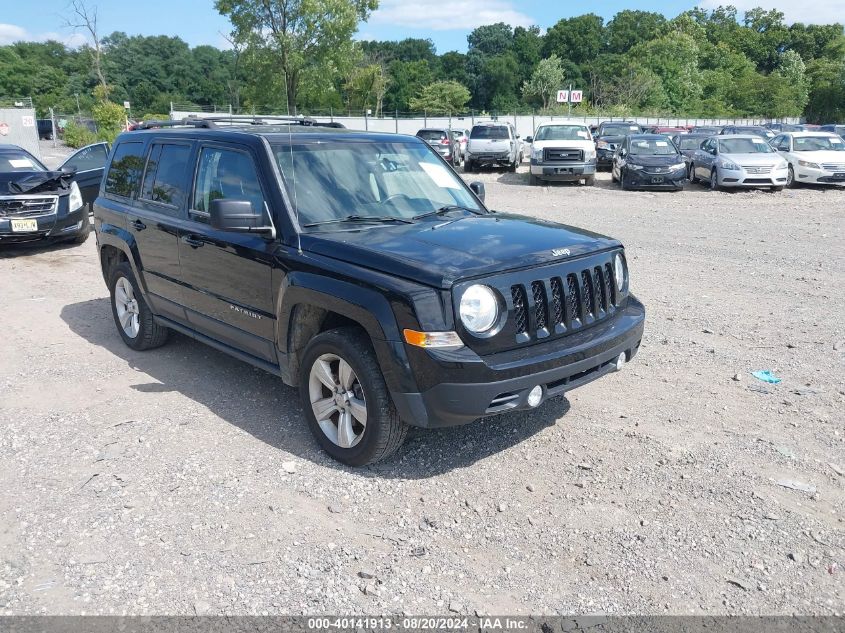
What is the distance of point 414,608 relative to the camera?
3.04 m

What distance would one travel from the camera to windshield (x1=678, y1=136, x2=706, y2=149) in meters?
24.8

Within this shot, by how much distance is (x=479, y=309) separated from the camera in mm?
3703

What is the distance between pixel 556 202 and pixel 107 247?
13.2 meters

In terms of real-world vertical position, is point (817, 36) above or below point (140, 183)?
above

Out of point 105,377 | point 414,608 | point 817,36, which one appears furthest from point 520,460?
point 817,36

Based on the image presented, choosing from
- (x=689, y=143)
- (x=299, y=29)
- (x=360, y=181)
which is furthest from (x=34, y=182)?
(x=299, y=29)

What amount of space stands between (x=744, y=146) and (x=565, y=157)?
196 inches

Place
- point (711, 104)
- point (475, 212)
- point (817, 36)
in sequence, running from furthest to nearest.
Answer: point (817, 36) < point (711, 104) < point (475, 212)

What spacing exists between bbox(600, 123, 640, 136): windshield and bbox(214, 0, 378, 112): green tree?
897 inches

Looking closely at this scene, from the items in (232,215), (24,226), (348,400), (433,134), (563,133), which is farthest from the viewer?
(433,134)

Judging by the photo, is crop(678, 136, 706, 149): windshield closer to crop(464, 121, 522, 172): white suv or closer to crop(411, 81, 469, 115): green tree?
crop(464, 121, 522, 172): white suv

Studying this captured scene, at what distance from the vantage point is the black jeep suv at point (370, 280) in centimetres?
368

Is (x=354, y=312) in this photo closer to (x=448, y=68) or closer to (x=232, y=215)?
(x=232, y=215)

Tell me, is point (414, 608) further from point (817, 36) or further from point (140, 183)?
point (817, 36)
